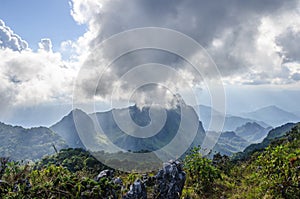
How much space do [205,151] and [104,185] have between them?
303 inches

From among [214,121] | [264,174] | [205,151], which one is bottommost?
[264,174]

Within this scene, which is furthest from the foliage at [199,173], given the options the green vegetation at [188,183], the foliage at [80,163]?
the foliage at [80,163]

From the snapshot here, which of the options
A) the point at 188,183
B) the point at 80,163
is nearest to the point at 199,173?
the point at 188,183

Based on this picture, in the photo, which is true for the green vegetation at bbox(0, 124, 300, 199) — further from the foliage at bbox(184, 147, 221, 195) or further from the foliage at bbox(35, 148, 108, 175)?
the foliage at bbox(35, 148, 108, 175)

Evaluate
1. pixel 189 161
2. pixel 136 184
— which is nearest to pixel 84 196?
pixel 136 184

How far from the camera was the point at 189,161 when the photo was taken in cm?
1414

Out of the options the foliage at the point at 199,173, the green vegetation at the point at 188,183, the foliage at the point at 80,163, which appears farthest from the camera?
the foliage at the point at 80,163

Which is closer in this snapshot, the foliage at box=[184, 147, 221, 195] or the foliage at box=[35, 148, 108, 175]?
the foliage at box=[184, 147, 221, 195]

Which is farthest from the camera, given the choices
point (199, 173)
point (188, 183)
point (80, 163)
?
point (80, 163)

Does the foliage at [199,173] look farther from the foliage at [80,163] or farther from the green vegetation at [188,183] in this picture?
the foliage at [80,163]

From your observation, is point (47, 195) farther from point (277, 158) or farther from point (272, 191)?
point (277, 158)

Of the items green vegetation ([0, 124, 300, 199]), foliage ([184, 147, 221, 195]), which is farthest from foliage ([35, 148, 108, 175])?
foliage ([184, 147, 221, 195])

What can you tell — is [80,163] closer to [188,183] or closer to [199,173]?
[188,183]

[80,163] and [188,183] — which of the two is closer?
[188,183]
